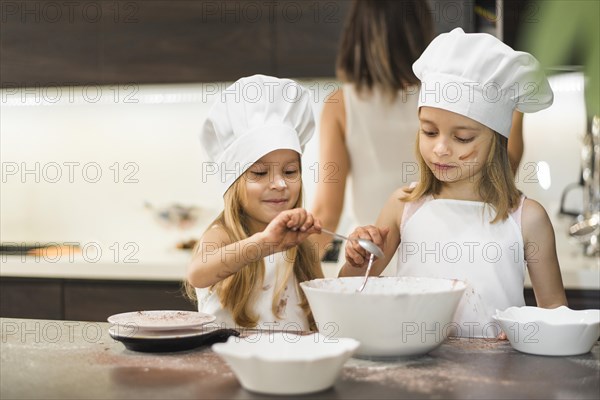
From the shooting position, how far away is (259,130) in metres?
1.51

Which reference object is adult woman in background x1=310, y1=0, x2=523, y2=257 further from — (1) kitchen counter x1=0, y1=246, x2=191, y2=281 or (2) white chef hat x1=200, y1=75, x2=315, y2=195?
(1) kitchen counter x1=0, y1=246, x2=191, y2=281

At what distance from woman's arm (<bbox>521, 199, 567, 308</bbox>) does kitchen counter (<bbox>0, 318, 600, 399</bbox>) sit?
0.34 m

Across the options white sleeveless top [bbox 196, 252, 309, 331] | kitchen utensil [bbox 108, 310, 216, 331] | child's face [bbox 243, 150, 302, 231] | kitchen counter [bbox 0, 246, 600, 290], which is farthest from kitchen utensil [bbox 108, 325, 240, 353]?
kitchen counter [bbox 0, 246, 600, 290]

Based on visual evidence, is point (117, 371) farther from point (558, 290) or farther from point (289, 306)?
point (558, 290)

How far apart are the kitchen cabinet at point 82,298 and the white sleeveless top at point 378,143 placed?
0.83 metres

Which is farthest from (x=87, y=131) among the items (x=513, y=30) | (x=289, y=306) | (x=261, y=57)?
(x=289, y=306)

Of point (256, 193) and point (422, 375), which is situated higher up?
point (256, 193)

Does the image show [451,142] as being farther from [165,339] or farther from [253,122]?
[165,339]

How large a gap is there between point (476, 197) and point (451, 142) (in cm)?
16

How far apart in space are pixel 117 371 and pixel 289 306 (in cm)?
64

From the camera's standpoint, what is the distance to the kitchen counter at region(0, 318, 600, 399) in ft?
2.65

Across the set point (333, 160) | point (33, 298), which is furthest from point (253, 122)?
point (33, 298)

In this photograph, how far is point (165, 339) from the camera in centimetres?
102

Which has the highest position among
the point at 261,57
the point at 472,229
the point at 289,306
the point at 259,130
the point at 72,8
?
the point at 72,8
